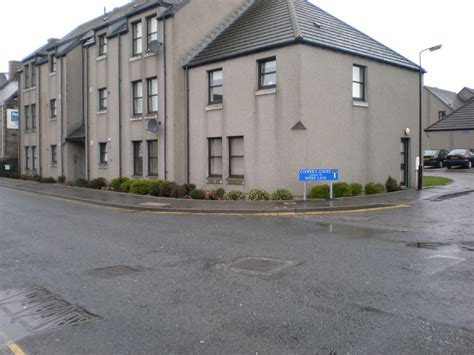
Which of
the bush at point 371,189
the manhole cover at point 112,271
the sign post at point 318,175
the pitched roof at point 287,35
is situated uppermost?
the pitched roof at point 287,35

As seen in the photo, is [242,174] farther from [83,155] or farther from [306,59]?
[83,155]

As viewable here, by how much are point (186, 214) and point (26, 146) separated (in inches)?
1072

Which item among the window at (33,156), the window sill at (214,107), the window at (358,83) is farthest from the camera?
the window at (33,156)

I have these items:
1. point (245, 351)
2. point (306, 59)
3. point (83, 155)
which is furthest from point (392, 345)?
point (83, 155)

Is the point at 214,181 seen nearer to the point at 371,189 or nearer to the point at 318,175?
the point at 318,175

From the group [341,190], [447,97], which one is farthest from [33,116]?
[447,97]

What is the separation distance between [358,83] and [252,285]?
1573 cm

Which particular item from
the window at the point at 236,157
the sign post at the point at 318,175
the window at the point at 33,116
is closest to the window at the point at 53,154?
the window at the point at 33,116

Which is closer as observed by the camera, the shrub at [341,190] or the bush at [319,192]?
the bush at [319,192]

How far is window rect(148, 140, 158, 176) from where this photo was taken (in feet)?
78.9

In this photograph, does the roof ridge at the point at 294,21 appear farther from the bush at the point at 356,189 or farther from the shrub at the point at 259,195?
the bush at the point at 356,189

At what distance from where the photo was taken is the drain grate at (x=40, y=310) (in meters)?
5.57

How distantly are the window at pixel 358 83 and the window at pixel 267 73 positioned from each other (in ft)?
12.5

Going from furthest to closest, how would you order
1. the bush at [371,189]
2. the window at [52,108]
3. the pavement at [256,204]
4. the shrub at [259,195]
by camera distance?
the window at [52,108] → the bush at [371,189] → the shrub at [259,195] → the pavement at [256,204]
